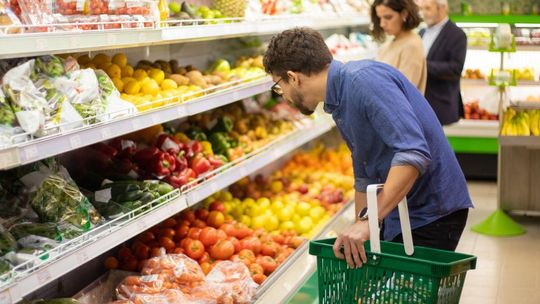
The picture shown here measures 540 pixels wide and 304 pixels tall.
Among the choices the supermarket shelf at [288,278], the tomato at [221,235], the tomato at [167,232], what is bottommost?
the supermarket shelf at [288,278]

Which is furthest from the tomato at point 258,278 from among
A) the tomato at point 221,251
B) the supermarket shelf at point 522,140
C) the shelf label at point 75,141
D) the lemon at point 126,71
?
the supermarket shelf at point 522,140

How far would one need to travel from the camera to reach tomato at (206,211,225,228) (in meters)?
5.23

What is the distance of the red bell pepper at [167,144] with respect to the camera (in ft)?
15.7

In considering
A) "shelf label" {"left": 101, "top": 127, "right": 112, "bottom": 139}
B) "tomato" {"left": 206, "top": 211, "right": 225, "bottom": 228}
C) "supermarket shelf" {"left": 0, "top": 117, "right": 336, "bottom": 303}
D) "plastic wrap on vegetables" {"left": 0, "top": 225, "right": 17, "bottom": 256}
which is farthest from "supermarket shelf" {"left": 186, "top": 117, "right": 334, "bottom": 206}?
"plastic wrap on vegetables" {"left": 0, "top": 225, "right": 17, "bottom": 256}

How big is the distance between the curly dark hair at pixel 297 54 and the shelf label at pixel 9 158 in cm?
91

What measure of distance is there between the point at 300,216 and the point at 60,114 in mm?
3088

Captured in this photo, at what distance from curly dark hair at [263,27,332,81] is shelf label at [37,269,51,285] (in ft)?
3.46

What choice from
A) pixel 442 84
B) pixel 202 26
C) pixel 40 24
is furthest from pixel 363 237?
pixel 442 84

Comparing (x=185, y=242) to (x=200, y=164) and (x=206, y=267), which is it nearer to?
(x=206, y=267)

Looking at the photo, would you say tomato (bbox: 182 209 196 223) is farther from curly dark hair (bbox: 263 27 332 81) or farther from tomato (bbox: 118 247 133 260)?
curly dark hair (bbox: 263 27 332 81)

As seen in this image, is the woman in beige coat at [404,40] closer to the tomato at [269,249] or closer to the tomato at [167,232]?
the tomato at [269,249]

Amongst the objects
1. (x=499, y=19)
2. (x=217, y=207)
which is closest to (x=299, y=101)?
(x=217, y=207)

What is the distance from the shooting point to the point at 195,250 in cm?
473

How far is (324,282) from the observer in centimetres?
283
